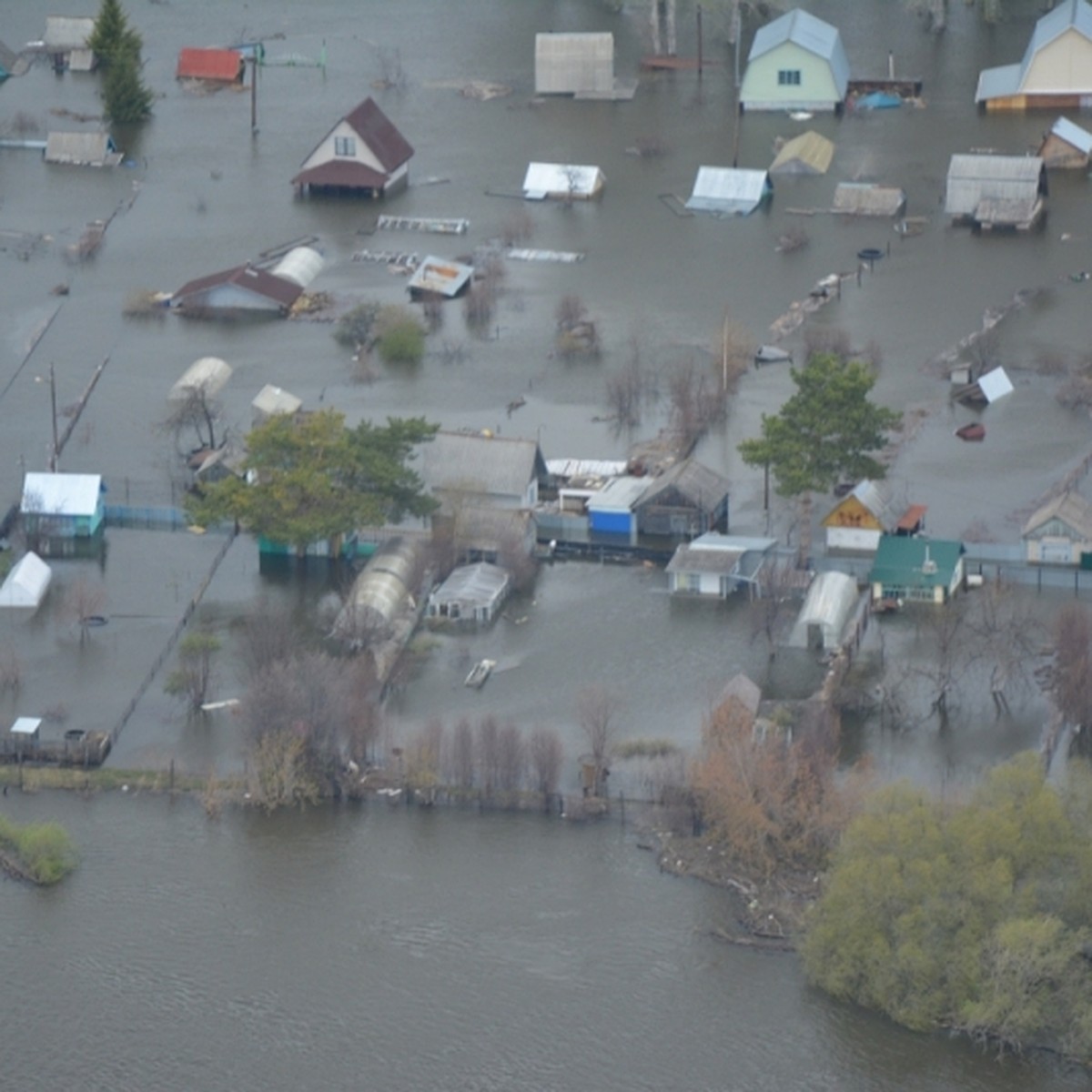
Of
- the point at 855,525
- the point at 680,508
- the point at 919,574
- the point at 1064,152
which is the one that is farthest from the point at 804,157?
the point at 919,574

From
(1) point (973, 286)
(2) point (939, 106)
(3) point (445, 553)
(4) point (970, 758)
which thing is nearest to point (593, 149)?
(2) point (939, 106)

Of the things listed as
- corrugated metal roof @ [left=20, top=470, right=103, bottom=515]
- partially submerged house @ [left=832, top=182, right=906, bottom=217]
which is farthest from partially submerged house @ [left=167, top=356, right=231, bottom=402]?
partially submerged house @ [left=832, top=182, right=906, bottom=217]

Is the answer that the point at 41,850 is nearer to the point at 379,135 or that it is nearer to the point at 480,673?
the point at 480,673

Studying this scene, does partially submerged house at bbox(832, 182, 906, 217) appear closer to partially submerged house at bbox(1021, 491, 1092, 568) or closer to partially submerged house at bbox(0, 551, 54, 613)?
partially submerged house at bbox(1021, 491, 1092, 568)

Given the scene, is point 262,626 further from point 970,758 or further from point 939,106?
point 939,106

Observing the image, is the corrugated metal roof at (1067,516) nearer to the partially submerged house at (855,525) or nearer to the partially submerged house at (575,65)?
the partially submerged house at (855,525)

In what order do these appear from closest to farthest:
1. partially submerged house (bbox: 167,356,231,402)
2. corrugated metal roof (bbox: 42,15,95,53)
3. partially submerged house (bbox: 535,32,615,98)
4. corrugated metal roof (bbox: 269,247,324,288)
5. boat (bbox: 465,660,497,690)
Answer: boat (bbox: 465,660,497,690)
partially submerged house (bbox: 167,356,231,402)
corrugated metal roof (bbox: 269,247,324,288)
partially submerged house (bbox: 535,32,615,98)
corrugated metal roof (bbox: 42,15,95,53)

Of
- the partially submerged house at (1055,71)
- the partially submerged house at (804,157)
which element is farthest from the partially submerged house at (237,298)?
the partially submerged house at (1055,71)
